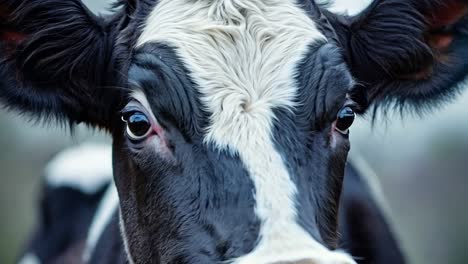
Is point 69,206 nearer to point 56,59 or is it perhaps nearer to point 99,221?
point 99,221

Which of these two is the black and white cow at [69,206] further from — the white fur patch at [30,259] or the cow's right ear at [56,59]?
the cow's right ear at [56,59]

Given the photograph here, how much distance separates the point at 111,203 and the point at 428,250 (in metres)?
14.4

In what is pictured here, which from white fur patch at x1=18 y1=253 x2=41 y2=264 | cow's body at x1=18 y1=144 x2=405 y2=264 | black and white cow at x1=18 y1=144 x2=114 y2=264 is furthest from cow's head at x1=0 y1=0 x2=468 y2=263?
white fur patch at x1=18 y1=253 x2=41 y2=264

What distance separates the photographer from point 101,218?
21.6 feet

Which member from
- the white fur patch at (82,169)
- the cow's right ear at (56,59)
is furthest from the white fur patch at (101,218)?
the cow's right ear at (56,59)

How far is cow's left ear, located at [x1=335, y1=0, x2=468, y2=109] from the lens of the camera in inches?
184

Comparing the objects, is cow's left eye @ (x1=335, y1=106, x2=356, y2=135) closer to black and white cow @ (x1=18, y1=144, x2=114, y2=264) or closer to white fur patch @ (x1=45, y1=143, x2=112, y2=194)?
black and white cow @ (x1=18, y1=144, x2=114, y2=264)

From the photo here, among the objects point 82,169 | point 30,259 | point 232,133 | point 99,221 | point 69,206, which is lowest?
point 30,259

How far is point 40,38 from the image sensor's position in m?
4.42

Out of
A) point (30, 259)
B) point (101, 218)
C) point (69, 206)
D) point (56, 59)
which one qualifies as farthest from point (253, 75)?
point (30, 259)

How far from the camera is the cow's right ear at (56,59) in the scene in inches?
174

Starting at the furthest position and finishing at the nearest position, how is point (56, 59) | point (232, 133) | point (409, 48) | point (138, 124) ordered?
point (409, 48), point (56, 59), point (138, 124), point (232, 133)

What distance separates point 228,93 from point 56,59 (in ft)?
3.37

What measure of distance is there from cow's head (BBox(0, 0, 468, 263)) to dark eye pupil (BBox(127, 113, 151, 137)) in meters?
0.01
